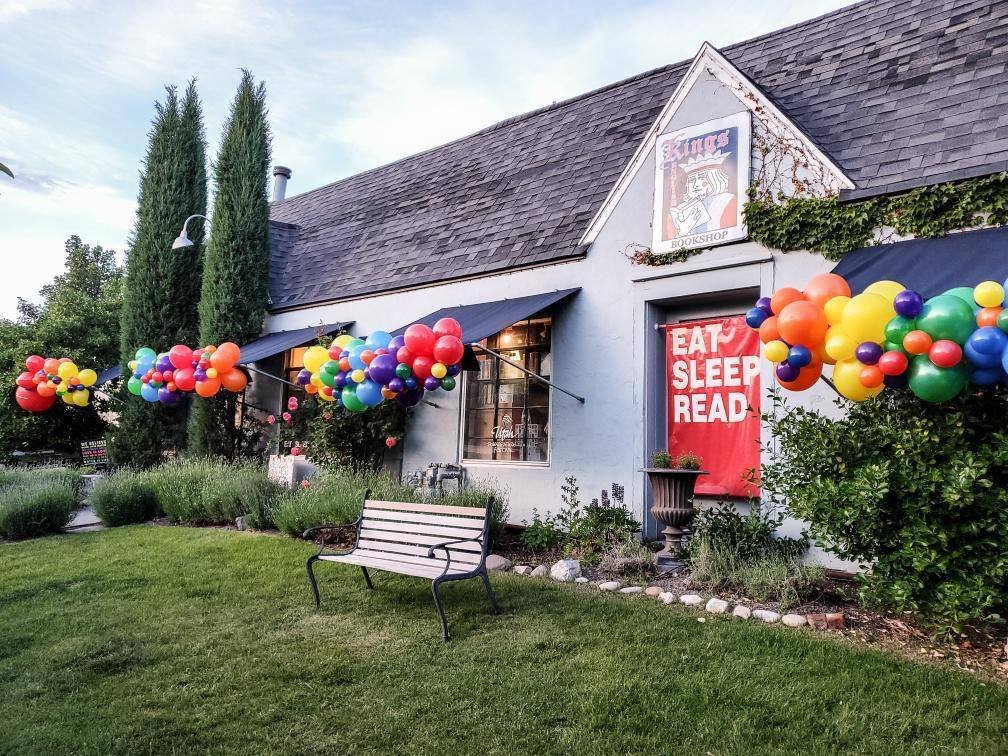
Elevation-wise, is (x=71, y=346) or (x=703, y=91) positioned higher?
(x=703, y=91)

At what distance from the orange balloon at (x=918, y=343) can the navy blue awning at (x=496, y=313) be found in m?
4.10

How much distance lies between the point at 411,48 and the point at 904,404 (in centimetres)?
859

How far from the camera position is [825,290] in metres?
4.45

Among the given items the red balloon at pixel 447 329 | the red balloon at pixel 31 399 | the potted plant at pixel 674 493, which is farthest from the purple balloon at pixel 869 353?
the red balloon at pixel 31 399

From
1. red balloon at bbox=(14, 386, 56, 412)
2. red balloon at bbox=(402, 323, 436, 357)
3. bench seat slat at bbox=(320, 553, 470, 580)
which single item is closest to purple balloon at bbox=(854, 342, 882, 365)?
bench seat slat at bbox=(320, 553, 470, 580)

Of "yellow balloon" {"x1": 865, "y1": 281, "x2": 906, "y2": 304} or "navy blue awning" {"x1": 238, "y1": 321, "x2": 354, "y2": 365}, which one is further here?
"navy blue awning" {"x1": 238, "y1": 321, "x2": 354, "y2": 365}

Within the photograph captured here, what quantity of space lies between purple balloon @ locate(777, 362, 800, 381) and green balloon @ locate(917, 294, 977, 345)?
846 mm

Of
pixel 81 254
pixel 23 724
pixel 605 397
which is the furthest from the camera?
pixel 81 254

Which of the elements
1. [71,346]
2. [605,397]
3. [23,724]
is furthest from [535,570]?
[71,346]

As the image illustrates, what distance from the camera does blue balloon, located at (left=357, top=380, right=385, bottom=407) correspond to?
7348mm

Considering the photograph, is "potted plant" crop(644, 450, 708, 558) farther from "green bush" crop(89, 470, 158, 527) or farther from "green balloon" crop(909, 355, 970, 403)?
"green bush" crop(89, 470, 158, 527)

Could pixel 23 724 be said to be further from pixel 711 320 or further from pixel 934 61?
pixel 934 61

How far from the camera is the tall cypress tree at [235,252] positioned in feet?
38.4

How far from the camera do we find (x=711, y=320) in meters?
7.22
